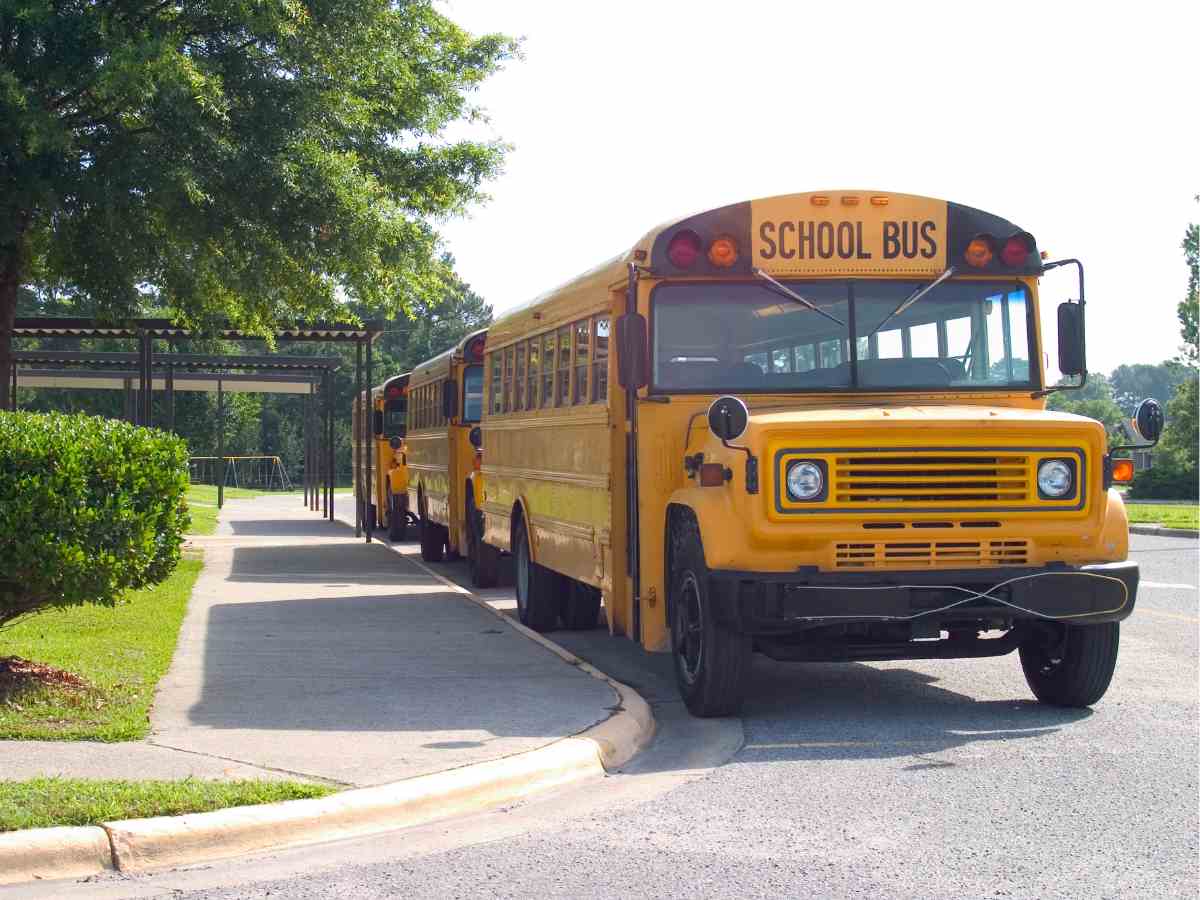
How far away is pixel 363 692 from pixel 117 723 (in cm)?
160

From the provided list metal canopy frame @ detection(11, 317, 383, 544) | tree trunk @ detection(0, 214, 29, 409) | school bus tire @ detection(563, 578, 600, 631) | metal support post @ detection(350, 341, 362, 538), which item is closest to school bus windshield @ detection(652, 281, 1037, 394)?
school bus tire @ detection(563, 578, 600, 631)

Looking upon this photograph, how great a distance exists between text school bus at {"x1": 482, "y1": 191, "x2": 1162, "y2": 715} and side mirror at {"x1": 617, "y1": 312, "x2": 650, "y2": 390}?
0.04ft

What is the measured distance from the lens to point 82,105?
52.5 feet

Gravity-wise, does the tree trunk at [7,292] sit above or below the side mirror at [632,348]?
above

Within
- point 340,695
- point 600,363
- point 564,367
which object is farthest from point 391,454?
point 340,695

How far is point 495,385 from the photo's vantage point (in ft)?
48.5

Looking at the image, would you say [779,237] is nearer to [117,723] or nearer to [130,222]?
[117,723]

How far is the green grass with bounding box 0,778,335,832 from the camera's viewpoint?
19.2ft

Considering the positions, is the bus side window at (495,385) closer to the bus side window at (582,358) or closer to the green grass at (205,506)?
the green grass at (205,506)

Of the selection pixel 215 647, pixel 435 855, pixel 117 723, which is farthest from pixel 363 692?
pixel 435 855

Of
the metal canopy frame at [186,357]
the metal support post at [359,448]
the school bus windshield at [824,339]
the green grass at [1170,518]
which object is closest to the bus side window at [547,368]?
the school bus windshield at [824,339]

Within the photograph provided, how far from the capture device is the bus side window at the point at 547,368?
1194 cm

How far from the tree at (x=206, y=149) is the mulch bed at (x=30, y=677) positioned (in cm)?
636

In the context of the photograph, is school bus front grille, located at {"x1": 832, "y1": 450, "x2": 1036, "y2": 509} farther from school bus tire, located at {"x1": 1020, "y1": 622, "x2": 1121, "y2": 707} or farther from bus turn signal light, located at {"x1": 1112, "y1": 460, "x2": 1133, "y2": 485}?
school bus tire, located at {"x1": 1020, "y1": 622, "x2": 1121, "y2": 707}
